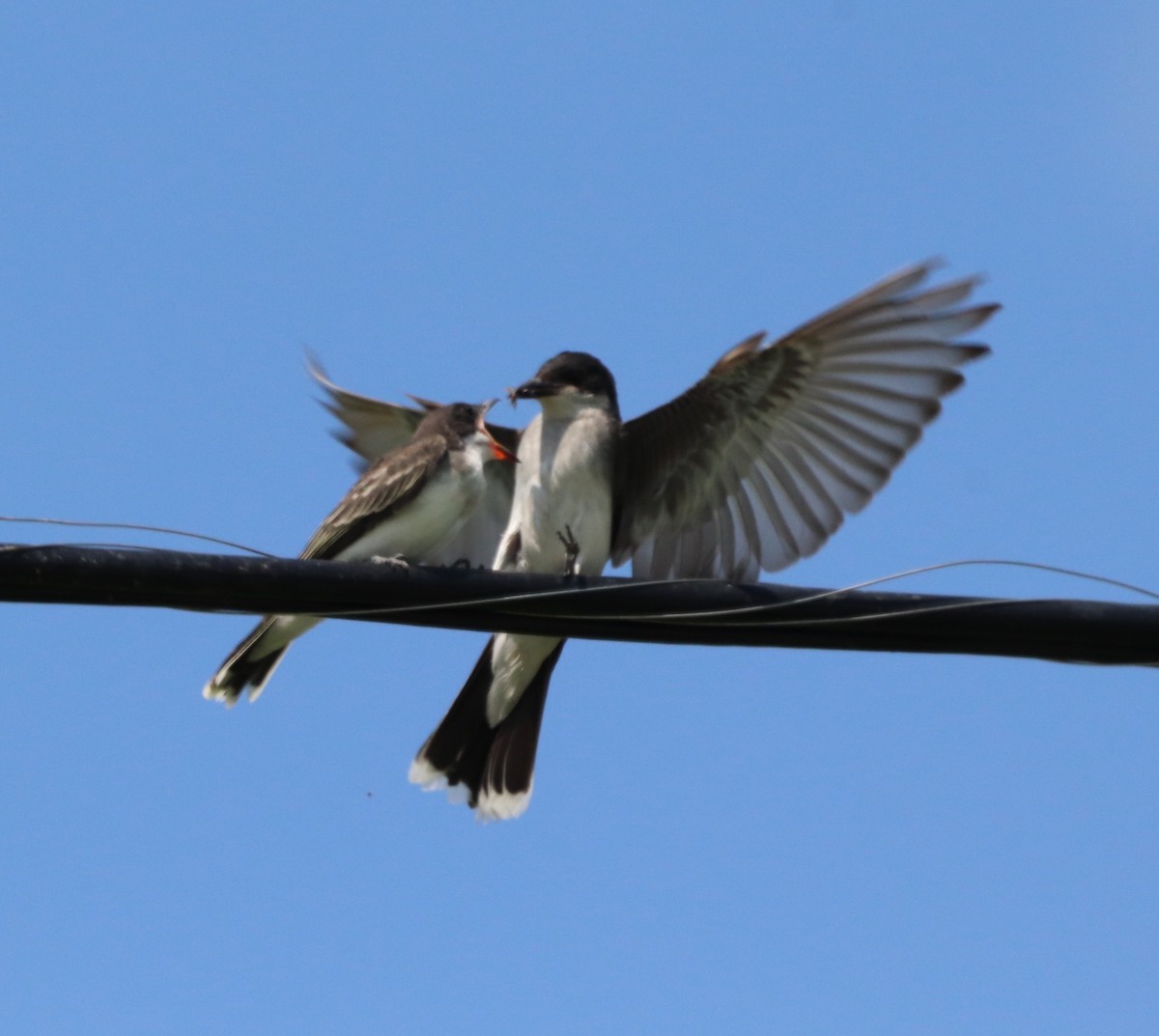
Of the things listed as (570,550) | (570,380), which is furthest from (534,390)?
(570,550)

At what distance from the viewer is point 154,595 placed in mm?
4320

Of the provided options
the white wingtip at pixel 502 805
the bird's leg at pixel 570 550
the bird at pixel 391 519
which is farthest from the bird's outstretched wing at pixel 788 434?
the white wingtip at pixel 502 805

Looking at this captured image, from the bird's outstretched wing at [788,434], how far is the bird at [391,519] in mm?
721

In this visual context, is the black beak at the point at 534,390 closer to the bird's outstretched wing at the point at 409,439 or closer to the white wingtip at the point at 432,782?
the bird's outstretched wing at the point at 409,439

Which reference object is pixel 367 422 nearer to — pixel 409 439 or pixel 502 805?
pixel 409 439

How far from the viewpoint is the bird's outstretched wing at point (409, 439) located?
7.85 metres

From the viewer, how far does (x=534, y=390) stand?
7102mm

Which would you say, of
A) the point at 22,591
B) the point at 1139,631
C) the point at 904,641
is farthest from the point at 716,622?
the point at 22,591

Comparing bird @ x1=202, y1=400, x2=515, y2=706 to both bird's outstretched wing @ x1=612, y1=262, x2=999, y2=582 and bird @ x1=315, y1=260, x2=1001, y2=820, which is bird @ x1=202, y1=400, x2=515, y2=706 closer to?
bird @ x1=315, y1=260, x2=1001, y2=820

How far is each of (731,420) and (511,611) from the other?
110 inches

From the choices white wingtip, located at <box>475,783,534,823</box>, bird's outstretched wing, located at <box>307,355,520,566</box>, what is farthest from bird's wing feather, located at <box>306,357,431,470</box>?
white wingtip, located at <box>475,783,534,823</box>

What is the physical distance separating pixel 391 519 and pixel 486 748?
1.19 meters

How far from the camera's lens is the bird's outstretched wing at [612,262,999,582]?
6.52 meters

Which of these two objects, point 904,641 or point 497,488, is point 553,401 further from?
point 904,641
